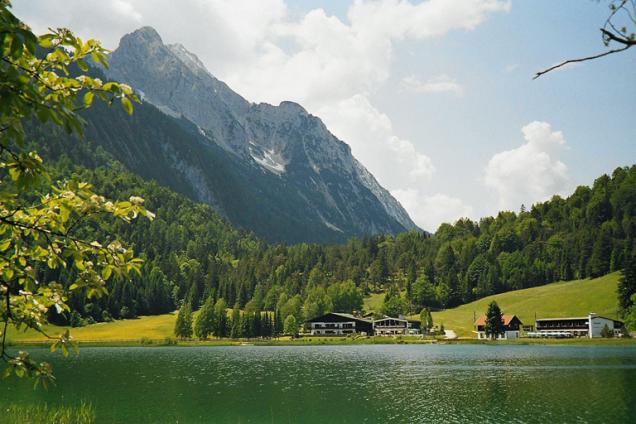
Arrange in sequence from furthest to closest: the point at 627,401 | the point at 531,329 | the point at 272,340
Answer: the point at 531,329, the point at 272,340, the point at 627,401

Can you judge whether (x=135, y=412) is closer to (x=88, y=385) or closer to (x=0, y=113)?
(x=88, y=385)

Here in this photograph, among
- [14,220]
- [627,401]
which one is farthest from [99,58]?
[627,401]

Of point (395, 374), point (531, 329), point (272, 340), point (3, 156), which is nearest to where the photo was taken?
point (3, 156)

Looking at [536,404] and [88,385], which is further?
[88,385]

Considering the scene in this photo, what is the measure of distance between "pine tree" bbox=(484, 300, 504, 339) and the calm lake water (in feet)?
323

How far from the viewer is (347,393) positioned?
54875 mm

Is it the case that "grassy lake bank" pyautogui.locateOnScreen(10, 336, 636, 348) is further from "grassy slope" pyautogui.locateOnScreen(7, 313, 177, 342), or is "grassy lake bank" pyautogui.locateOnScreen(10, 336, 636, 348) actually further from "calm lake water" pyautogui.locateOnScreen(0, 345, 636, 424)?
"calm lake water" pyautogui.locateOnScreen(0, 345, 636, 424)

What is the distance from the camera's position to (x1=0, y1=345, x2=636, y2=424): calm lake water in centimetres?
4253

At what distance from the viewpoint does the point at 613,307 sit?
184m

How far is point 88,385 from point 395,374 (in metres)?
36.8

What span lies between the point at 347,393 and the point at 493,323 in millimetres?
135914

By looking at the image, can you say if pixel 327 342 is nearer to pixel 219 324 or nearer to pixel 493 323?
pixel 219 324

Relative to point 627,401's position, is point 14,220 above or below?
above

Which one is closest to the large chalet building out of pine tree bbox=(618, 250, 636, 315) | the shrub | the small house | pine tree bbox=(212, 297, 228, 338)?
the small house
